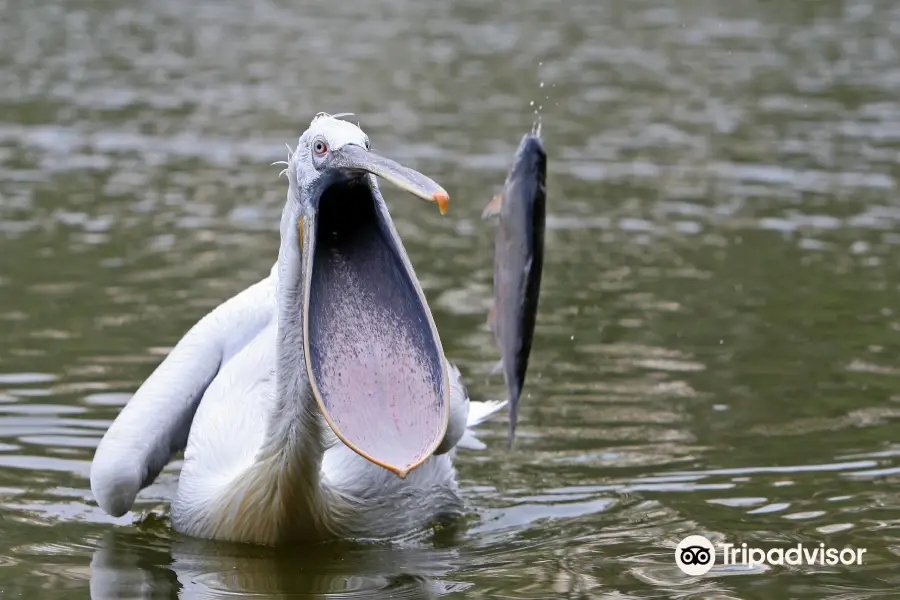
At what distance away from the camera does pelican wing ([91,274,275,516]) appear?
214 inches

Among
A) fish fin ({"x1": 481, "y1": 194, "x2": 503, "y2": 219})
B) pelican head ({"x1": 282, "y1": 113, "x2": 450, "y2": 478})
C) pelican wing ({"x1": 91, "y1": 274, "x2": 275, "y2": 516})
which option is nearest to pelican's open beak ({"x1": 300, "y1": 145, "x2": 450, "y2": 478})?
pelican head ({"x1": 282, "y1": 113, "x2": 450, "y2": 478})

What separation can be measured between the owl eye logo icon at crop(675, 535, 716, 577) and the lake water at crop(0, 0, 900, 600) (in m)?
0.07

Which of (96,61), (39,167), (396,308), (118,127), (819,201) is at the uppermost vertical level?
(96,61)

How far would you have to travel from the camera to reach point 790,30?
20547 millimetres

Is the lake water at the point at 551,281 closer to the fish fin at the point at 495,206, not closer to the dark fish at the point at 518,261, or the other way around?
the dark fish at the point at 518,261

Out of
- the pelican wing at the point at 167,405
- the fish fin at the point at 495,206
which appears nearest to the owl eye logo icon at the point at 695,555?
the fish fin at the point at 495,206

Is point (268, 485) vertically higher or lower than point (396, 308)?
lower

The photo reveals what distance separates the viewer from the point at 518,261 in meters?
5.21

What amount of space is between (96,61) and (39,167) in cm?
600

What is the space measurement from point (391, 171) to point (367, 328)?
0.53 metres

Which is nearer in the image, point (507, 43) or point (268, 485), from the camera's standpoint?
point (268, 485)

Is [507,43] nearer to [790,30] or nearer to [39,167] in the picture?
[790,30]

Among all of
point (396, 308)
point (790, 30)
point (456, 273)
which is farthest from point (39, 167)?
point (790, 30)

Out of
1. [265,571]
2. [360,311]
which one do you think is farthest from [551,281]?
[360,311]
